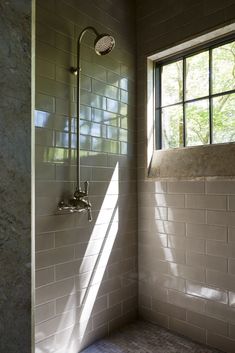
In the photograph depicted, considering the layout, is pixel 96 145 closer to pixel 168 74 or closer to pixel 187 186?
pixel 187 186

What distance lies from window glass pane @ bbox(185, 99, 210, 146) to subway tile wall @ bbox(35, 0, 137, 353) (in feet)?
1.40

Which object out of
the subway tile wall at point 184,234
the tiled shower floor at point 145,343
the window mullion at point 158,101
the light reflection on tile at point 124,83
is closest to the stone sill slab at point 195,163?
the subway tile wall at point 184,234

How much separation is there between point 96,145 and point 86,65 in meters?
0.52

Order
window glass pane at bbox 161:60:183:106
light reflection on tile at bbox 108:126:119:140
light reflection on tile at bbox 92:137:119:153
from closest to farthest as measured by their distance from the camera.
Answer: light reflection on tile at bbox 92:137:119:153, light reflection on tile at bbox 108:126:119:140, window glass pane at bbox 161:60:183:106

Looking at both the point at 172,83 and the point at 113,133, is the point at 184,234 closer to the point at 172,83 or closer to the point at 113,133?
the point at 113,133

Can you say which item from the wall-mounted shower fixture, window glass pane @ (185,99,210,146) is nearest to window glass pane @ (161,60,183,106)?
window glass pane @ (185,99,210,146)

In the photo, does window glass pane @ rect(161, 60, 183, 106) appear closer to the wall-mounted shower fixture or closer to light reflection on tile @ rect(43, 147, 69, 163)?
the wall-mounted shower fixture

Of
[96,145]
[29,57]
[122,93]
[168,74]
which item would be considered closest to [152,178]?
[96,145]

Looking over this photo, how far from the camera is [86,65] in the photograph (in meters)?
1.72

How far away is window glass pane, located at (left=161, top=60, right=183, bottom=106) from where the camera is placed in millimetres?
1976

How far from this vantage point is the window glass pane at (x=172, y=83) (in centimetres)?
198

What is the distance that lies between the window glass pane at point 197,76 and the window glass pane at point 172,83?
0.19 ft

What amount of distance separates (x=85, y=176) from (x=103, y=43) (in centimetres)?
79

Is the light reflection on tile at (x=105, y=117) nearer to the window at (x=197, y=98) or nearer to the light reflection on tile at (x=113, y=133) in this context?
the light reflection on tile at (x=113, y=133)
